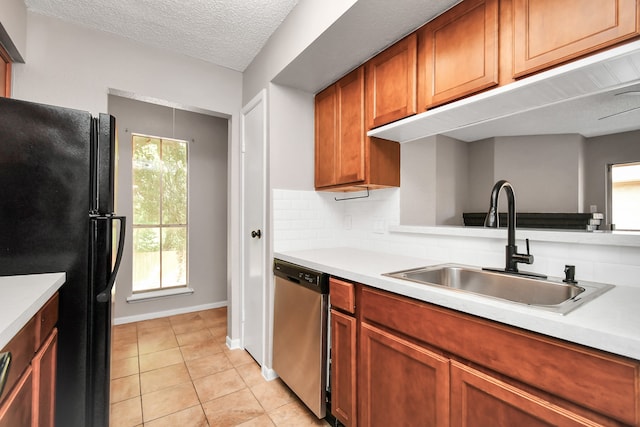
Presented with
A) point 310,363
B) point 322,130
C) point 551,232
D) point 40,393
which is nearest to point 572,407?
point 551,232

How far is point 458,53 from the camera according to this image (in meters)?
1.37

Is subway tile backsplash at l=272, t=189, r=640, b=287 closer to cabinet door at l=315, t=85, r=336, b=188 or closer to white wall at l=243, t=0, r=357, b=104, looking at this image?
cabinet door at l=315, t=85, r=336, b=188

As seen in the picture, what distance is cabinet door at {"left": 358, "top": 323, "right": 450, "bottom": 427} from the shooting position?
41.3 inches

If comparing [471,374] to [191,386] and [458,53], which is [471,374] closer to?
[458,53]

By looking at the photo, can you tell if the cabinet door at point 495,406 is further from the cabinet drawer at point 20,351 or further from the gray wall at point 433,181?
the cabinet drawer at point 20,351

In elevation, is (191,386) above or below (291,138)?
below

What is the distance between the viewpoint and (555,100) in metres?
1.29

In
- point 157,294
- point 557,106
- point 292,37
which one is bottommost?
point 157,294

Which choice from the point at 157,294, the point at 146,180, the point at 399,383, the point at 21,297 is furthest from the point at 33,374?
the point at 146,180

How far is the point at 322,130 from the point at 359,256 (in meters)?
1.02

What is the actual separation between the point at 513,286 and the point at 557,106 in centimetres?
87

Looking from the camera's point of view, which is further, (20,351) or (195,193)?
(195,193)

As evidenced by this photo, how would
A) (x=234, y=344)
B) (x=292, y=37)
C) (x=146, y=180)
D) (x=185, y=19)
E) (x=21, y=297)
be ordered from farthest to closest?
1. (x=146, y=180)
2. (x=234, y=344)
3. (x=185, y=19)
4. (x=292, y=37)
5. (x=21, y=297)

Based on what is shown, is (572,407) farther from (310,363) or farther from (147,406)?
(147,406)
